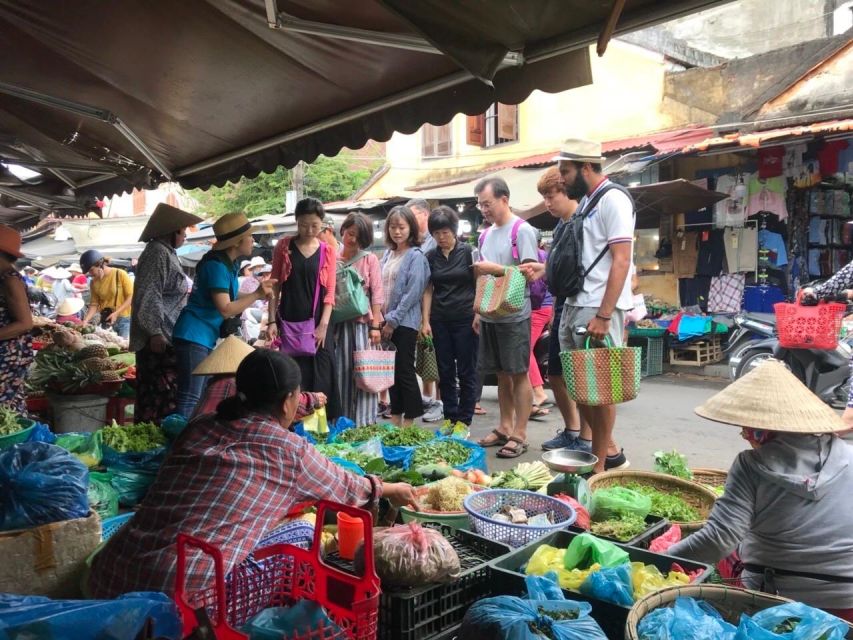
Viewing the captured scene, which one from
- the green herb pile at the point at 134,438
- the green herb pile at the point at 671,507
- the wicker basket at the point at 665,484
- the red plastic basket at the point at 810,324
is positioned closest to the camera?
the green herb pile at the point at 671,507

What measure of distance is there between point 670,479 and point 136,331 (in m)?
4.05

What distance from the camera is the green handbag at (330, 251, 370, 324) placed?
5.57 meters

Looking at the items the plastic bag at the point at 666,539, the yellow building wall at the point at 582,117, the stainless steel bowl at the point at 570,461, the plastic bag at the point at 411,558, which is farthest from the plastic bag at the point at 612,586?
the yellow building wall at the point at 582,117

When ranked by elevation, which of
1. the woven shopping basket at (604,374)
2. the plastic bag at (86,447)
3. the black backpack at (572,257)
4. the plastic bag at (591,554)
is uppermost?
the black backpack at (572,257)

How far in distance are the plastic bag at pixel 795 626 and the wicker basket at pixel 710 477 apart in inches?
96.8

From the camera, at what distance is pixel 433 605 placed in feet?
7.48

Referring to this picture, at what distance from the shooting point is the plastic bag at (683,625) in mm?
1873

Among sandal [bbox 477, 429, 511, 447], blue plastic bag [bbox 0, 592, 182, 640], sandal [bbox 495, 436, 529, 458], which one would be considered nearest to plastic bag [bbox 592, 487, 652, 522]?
sandal [bbox 495, 436, 529, 458]

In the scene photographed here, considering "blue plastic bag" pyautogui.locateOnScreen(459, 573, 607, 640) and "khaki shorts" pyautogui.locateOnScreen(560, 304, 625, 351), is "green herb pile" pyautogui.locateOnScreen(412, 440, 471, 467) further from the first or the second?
"blue plastic bag" pyautogui.locateOnScreen(459, 573, 607, 640)

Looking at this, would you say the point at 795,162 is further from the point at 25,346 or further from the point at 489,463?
the point at 25,346

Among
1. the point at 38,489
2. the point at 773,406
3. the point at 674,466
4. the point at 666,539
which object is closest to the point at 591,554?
the point at 666,539

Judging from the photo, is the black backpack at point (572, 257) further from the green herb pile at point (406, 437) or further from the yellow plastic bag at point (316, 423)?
the yellow plastic bag at point (316, 423)

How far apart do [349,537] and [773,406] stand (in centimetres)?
170

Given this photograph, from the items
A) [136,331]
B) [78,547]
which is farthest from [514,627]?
[136,331]
